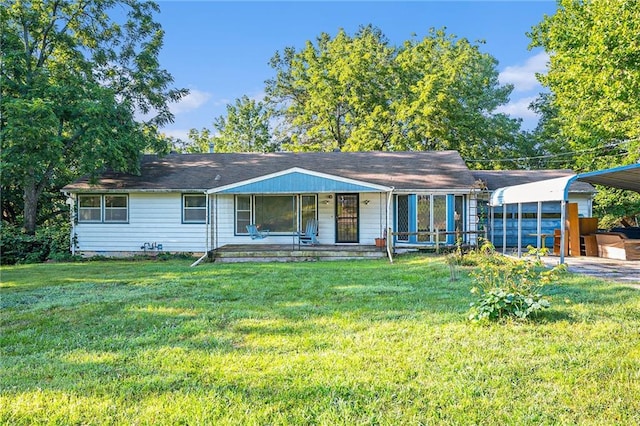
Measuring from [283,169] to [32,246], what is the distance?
9.58 m

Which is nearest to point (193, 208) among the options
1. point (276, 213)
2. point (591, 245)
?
point (276, 213)

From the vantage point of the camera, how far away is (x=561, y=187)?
8578 mm

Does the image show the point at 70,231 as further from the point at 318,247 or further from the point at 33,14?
the point at 318,247

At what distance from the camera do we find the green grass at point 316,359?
2.94 m

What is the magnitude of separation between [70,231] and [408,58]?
2058 cm

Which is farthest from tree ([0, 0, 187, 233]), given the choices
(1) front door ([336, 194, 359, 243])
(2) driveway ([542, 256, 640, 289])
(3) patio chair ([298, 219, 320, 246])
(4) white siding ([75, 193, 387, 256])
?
(2) driveway ([542, 256, 640, 289])

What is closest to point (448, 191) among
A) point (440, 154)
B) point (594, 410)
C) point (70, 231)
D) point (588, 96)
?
point (440, 154)

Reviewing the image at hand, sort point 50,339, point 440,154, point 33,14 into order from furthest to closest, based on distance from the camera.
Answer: point 440,154, point 33,14, point 50,339

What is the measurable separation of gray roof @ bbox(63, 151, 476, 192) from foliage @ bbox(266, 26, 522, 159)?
5.94 m

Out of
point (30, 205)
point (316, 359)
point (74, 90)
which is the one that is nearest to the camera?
point (316, 359)

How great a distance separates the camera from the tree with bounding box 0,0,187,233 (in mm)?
12672

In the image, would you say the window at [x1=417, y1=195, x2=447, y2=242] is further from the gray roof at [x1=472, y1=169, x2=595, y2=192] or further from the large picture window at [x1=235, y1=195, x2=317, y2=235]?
the large picture window at [x1=235, y1=195, x2=317, y2=235]

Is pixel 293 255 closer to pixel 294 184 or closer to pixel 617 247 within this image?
pixel 294 184

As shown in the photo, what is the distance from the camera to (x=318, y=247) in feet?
44.8
